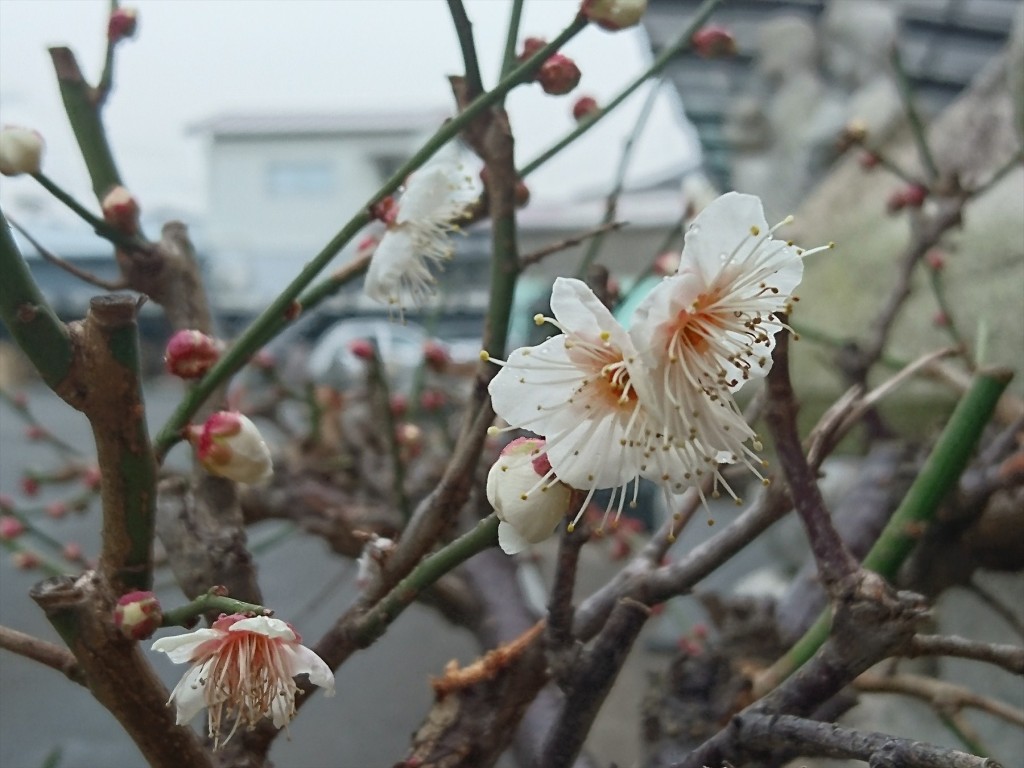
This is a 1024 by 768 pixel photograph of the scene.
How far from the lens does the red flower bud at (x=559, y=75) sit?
39 cm

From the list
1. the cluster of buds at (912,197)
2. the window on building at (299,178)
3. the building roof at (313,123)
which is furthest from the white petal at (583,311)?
the window on building at (299,178)

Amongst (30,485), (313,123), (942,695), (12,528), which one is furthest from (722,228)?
(313,123)

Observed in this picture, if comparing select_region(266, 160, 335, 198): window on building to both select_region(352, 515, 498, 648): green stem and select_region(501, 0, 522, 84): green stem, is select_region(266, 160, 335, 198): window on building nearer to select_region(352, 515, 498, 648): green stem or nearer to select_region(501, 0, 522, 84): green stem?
select_region(501, 0, 522, 84): green stem

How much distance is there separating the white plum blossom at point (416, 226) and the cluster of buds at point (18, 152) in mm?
148

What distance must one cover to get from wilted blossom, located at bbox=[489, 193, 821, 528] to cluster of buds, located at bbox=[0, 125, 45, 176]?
0.78ft

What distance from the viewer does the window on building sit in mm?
2158

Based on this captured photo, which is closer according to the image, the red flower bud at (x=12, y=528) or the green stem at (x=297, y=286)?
the green stem at (x=297, y=286)

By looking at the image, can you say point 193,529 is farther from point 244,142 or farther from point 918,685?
point 244,142

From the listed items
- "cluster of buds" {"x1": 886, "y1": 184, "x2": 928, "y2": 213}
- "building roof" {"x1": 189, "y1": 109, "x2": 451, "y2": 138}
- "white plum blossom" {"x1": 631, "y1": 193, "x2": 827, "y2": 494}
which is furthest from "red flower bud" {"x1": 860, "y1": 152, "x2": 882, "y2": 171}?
"building roof" {"x1": 189, "y1": 109, "x2": 451, "y2": 138}

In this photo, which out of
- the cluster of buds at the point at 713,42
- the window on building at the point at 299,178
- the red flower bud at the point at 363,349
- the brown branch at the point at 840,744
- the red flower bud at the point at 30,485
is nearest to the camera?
the brown branch at the point at 840,744

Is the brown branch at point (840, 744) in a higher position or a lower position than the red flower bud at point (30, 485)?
lower

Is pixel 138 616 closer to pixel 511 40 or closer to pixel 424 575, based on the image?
pixel 424 575

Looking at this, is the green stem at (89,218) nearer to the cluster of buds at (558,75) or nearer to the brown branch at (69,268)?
the brown branch at (69,268)

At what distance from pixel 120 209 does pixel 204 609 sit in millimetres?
242
